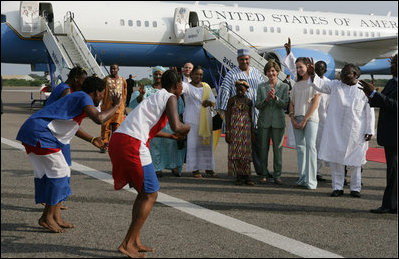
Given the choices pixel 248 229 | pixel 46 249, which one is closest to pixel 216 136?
pixel 248 229

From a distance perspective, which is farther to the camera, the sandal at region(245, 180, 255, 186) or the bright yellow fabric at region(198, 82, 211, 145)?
A: the bright yellow fabric at region(198, 82, 211, 145)

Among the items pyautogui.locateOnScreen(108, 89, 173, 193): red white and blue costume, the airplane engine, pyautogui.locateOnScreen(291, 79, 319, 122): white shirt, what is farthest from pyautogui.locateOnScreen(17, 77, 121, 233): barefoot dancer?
the airplane engine

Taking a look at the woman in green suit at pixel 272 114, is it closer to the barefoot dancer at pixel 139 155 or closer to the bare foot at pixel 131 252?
the barefoot dancer at pixel 139 155

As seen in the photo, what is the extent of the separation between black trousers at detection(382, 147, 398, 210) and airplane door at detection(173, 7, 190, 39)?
14956 mm

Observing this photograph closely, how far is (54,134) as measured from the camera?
4.72 metres

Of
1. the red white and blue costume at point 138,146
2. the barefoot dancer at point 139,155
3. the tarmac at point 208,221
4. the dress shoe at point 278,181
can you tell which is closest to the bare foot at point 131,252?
the barefoot dancer at point 139,155

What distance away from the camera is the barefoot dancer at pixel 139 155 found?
4.23m

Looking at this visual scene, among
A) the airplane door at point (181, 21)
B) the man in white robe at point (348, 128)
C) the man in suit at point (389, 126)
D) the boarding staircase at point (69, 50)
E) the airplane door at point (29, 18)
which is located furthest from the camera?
the airplane door at point (181, 21)

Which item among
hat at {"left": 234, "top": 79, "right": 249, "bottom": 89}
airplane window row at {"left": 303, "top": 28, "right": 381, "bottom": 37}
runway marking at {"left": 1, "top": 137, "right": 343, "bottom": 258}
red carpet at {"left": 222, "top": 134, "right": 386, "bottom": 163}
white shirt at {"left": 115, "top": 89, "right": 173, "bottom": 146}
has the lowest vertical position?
runway marking at {"left": 1, "top": 137, "right": 343, "bottom": 258}

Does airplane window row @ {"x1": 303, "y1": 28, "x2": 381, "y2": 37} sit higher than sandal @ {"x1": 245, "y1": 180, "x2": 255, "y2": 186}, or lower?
higher

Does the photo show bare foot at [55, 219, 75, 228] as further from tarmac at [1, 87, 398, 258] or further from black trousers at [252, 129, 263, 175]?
black trousers at [252, 129, 263, 175]

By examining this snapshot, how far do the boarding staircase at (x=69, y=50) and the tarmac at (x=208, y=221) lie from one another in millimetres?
8391

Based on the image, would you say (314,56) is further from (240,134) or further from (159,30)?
(240,134)

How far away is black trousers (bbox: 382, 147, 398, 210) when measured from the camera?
599cm
